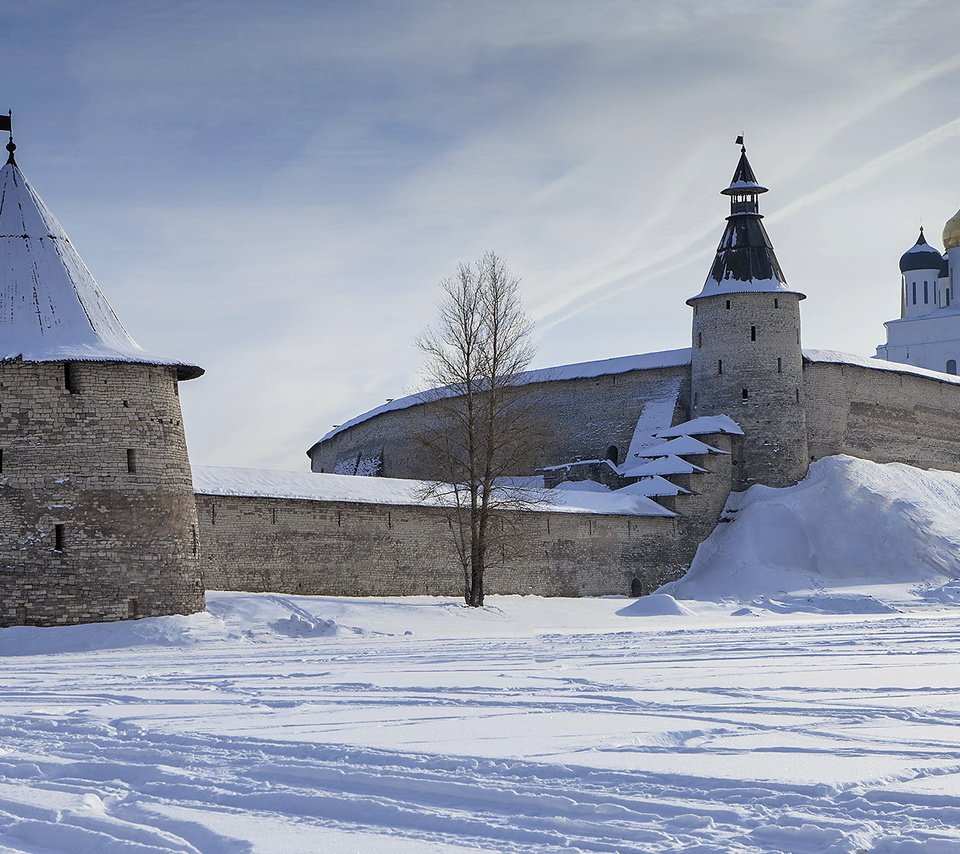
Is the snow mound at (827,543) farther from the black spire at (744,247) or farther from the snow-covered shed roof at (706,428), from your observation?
the black spire at (744,247)

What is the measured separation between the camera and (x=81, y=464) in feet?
58.7

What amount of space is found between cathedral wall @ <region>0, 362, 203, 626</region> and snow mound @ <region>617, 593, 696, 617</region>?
355 inches

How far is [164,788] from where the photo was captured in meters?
6.44

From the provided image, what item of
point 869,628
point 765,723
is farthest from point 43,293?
point 765,723

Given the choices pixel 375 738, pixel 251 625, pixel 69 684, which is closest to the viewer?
pixel 375 738

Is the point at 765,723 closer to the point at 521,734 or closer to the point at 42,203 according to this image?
the point at 521,734

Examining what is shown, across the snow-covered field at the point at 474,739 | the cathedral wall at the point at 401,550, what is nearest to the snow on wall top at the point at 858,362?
the cathedral wall at the point at 401,550

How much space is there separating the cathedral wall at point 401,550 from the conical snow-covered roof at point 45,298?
3.17 meters

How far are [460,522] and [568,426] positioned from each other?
45.6 feet

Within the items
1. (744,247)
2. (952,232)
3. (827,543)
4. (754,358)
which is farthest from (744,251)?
(952,232)

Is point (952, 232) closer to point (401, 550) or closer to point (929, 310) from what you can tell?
point (929, 310)

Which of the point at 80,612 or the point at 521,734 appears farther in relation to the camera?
the point at 80,612

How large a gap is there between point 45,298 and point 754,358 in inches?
783

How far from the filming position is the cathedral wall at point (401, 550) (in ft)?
71.6
